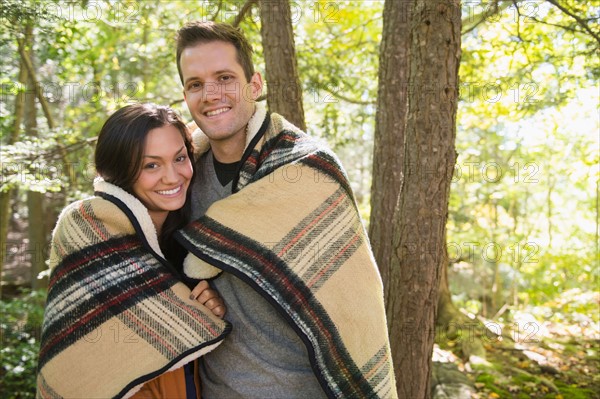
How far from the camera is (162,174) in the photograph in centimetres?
200

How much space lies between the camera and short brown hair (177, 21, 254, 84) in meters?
2.22

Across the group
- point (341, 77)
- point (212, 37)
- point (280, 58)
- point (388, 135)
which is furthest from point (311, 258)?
point (341, 77)

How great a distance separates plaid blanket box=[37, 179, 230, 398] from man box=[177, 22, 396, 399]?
15cm

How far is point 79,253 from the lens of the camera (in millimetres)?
1789

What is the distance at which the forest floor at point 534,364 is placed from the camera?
464 cm

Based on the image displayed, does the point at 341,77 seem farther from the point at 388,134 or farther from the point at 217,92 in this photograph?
the point at 217,92

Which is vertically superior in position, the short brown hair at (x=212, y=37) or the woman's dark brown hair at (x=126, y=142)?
the short brown hair at (x=212, y=37)

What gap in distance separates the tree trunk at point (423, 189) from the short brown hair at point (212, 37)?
80cm

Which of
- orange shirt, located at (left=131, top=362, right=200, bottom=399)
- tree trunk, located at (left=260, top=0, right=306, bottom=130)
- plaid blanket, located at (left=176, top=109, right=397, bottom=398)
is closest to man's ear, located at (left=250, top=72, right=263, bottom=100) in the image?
plaid blanket, located at (left=176, top=109, right=397, bottom=398)

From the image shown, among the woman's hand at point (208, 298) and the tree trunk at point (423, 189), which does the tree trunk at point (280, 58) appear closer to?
the tree trunk at point (423, 189)

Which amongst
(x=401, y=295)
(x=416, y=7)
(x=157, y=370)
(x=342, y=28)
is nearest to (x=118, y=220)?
(x=157, y=370)

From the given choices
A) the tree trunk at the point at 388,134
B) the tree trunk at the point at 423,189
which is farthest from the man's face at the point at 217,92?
the tree trunk at the point at 388,134

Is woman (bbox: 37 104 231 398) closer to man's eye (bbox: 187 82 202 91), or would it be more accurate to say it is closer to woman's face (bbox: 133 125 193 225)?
woman's face (bbox: 133 125 193 225)

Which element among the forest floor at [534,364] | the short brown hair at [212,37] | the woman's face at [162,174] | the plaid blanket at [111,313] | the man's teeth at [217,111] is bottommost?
the forest floor at [534,364]
